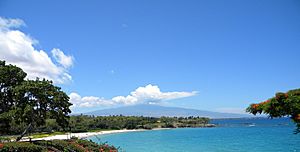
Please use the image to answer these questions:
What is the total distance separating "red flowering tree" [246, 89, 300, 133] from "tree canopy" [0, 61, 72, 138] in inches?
689

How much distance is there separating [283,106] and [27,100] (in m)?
19.3

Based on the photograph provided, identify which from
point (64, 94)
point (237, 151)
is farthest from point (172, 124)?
point (64, 94)

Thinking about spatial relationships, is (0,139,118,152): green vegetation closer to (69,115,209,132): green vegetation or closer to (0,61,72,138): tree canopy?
(0,61,72,138): tree canopy

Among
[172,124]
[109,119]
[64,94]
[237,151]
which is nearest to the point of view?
[64,94]

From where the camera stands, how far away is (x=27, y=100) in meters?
22.9

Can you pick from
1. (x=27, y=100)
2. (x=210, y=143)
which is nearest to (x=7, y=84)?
(x=27, y=100)

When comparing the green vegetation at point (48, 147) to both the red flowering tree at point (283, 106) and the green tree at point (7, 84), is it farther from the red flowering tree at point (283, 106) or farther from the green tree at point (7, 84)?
the red flowering tree at point (283, 106)

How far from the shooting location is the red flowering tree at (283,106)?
8547mm

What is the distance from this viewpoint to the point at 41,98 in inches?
898

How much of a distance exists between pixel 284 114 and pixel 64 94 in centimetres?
1903

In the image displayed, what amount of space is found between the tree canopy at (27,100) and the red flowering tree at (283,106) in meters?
17.5

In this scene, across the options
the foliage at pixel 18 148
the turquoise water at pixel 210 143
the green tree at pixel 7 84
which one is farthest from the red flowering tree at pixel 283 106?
the turquoise water at pixel 210 143

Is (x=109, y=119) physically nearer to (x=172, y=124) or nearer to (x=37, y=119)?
(x=172, y=124)

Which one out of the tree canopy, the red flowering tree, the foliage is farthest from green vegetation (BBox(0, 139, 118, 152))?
the red flowering tree
